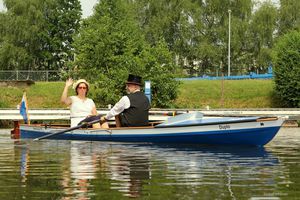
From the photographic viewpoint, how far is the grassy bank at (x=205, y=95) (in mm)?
70062

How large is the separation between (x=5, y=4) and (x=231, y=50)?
26.2 meters

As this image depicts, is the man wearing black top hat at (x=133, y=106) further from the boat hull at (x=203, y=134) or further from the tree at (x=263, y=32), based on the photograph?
the tree at (x=263, y=32)

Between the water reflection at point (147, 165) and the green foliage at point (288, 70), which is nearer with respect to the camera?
the water reflection at point (147, 165)

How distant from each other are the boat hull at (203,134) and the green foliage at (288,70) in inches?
1731

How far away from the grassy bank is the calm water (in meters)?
46.1

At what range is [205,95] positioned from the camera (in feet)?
238

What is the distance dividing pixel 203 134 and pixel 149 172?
306 inches

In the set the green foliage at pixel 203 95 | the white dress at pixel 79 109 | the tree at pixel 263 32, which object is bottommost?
the white dress at pixel 79 109

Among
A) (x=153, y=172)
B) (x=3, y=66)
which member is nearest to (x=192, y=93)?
(x=3, y=66)

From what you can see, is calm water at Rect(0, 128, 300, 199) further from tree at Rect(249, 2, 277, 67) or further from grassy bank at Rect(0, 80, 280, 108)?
tree at Rect(249, 2, 277, 67)

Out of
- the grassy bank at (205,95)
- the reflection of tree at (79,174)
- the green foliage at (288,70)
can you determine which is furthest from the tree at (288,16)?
the reflection of tree at (79,174)

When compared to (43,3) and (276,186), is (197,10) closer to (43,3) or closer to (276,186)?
(43,3)

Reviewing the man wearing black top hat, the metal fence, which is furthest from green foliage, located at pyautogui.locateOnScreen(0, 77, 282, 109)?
the man wearing black top hat

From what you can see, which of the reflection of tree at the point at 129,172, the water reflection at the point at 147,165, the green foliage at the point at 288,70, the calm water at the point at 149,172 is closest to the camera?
the calm water at the point at 149,172
